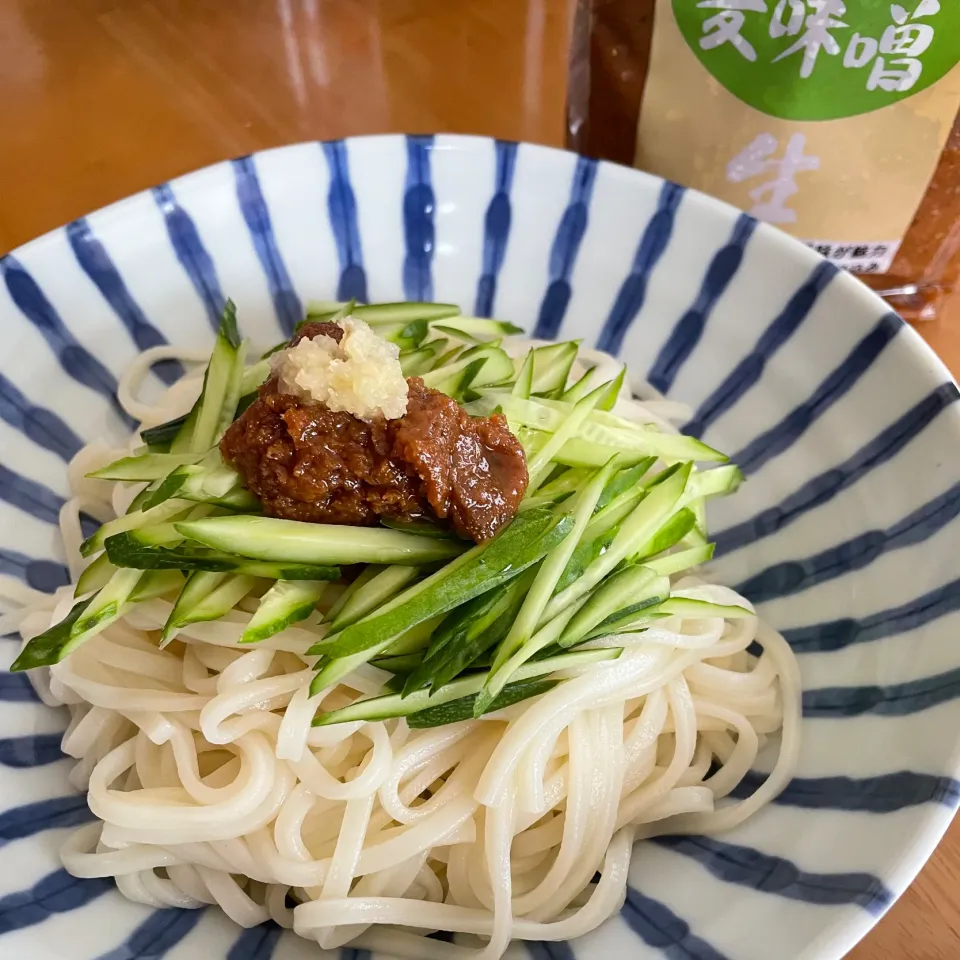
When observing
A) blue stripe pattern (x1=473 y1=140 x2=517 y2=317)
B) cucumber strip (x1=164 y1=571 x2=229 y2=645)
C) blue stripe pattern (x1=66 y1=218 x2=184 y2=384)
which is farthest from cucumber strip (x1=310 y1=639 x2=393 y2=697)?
blue stripe pattern (x1=473 y1=140 x2=517 y2=317)

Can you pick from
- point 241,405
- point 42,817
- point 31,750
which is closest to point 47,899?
point 42,817

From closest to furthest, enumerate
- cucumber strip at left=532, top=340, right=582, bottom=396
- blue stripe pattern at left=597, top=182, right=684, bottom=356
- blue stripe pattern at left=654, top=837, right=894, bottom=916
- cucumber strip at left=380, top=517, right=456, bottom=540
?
blue stripe pattern at left=654, top=837, right=894, bottom=916 < cucumber strip at left=380, top=517, right=456, bottom=540 < cucumber strip at left=532, top=340, right=582, bottom=396 < blue stripe pattern at left=597, top=182, right=684, bottom=356

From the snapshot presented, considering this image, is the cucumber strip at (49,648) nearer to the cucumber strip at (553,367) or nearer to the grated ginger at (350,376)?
the grated ginger at (350,376)

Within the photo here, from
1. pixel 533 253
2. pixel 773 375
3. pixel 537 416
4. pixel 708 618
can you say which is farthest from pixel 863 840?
pixel 533 253

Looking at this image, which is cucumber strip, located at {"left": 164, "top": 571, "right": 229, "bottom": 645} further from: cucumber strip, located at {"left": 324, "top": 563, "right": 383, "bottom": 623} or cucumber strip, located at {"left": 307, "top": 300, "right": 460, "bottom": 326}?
cucumber strip, located at {"left": 307, "top": 300, "right": 460, "bottom": 326}

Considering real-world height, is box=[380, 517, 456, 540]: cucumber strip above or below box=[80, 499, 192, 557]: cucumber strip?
above

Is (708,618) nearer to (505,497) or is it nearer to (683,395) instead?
(505,497)

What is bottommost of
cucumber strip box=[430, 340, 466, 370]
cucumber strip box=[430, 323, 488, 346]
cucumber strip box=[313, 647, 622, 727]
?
cucumber strip box=[313, 647, 622, 727]
